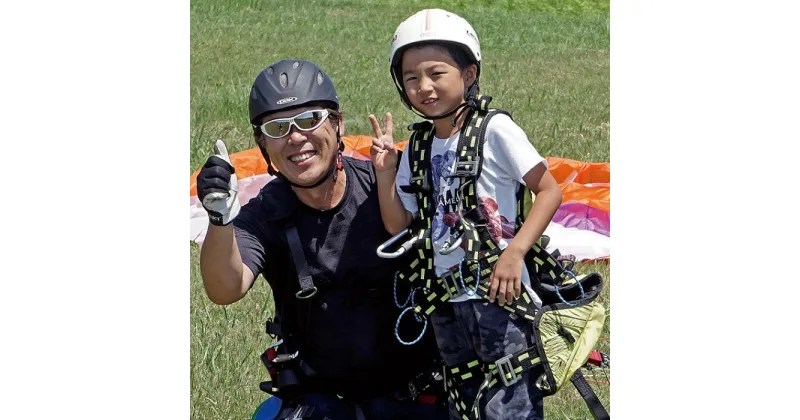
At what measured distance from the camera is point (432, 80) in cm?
448

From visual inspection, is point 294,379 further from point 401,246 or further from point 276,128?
point 276,128

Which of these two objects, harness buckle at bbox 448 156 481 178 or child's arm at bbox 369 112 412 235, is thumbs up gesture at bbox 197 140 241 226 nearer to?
child's arm at bbox 369 112 412 235

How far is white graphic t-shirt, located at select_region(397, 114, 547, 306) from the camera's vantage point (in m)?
4.40

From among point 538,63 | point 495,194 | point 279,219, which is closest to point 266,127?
point 279,219

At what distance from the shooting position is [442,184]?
4.57 m

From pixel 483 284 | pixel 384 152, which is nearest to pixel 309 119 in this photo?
pixel 384 152

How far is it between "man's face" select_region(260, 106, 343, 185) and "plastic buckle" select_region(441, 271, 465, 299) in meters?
0.79

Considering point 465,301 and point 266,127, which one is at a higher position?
point 266,127

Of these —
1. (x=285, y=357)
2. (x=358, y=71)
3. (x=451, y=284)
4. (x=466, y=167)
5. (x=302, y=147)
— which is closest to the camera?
(x=466, y=167)

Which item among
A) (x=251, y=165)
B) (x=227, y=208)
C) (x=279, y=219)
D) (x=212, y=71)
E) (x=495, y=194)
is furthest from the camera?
(x=212, y=71)

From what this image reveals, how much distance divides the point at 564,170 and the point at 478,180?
198 inches

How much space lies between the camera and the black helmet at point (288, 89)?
4.67 metres

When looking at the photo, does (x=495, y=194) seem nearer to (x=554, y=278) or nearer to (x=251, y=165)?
(x=554, y=278)

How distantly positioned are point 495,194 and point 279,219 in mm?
1107
